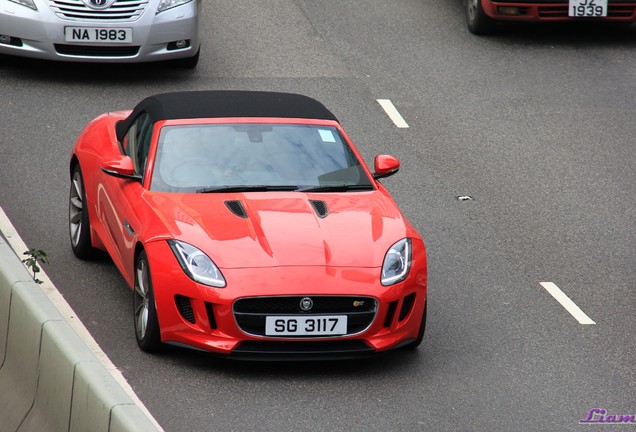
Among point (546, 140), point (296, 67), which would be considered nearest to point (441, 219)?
point (546, 140)

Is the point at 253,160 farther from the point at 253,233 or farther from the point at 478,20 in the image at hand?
the point at 478,20

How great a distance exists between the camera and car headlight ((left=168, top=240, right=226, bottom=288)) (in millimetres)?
7984

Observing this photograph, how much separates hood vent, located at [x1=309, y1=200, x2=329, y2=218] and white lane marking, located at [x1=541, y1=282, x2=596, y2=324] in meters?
2.12

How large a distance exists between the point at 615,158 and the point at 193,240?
646 cm

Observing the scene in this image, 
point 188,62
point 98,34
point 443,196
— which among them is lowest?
point 188,62

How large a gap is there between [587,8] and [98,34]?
5.96 meters

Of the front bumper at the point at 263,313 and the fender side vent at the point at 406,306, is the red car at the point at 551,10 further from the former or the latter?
the front bumper at the point at 263,313

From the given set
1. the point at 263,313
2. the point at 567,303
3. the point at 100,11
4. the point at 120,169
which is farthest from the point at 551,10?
the point at 263,313

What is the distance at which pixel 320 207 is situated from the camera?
872cm

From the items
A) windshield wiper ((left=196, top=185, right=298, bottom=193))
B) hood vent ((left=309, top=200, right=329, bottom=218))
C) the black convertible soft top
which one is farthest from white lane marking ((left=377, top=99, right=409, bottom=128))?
hood vent ((left=309, top=200, right=329, bottom=218))

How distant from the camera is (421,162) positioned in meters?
13.0

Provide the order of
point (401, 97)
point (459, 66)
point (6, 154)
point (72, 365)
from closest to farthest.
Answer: point (72, 365), point (6, 154), point (401, 97), point (459, 66)

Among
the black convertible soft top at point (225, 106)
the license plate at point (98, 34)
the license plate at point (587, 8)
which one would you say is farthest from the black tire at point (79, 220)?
the license plate at point (587, 8)

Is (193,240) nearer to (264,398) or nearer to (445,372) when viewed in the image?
(264,398)
